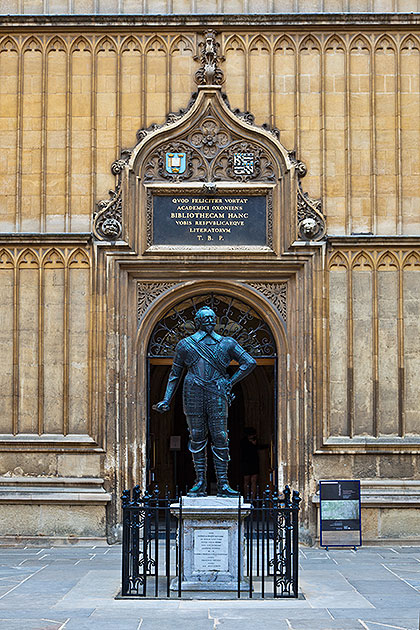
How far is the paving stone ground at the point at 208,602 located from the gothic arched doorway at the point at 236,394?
122 inches

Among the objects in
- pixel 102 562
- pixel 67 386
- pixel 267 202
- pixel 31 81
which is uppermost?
pixel 31 81

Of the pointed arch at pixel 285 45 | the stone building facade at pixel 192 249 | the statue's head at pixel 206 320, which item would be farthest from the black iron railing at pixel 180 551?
the pointed arch at pixel 285 45

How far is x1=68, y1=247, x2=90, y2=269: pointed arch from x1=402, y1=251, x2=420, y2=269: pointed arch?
5.06 m

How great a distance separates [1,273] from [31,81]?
319 cm

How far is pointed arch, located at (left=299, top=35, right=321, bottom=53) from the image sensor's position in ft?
48.7

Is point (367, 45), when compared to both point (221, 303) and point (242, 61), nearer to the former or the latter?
point (242, 61)

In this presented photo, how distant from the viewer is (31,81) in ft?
48.8

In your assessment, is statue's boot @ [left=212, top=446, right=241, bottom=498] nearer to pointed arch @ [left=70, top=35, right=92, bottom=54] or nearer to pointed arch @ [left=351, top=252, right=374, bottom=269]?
pointed arch @ [left=351, top=252, right=374, bottom=269]

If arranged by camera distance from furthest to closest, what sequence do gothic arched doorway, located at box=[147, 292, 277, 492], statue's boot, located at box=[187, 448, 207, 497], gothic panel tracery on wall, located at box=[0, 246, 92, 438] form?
gothic arched doorway, located at box=[147, 292, 277, 492], gothic panel tracery on wall, located at box=[0, 246, 92, 438], statue's boot, located at box=[187, 448, 207, 497]

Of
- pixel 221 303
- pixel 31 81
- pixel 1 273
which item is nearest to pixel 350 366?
pixel 221 303

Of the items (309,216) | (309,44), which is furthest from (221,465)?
(309,44)

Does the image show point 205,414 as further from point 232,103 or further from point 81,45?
point 81,45

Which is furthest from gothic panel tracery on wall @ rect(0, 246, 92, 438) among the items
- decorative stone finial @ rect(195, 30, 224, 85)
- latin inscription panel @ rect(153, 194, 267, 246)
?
decorative stone finial @ rect(195, 30, 224, 85)

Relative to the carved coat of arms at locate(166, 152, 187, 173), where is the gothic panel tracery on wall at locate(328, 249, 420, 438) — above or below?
below
